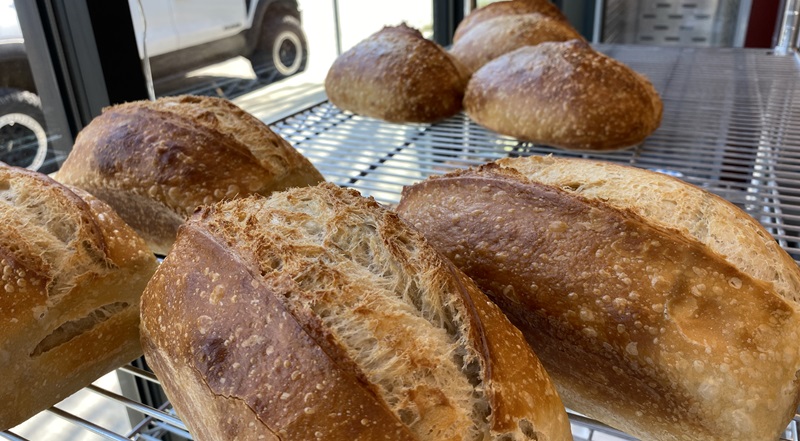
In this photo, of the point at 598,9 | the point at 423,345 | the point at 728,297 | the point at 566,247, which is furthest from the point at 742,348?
the point at 598,9

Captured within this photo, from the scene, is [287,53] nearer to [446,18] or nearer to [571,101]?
[446,18]

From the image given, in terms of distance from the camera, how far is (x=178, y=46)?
1.80 meters

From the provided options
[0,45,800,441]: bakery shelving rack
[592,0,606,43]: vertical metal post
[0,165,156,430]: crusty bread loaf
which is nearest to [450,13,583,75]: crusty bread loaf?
[0,45,800,441]: bakery shelving rack

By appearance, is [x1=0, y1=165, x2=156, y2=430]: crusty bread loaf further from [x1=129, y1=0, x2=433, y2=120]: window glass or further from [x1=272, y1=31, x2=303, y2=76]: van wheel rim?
[x1=272, y1=31, x2=303, y2=76]: van wheel rim

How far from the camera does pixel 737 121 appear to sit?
174 cm

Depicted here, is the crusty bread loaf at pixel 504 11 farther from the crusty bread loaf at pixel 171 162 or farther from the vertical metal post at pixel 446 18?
the crusty bread loaf at pixel 171 162

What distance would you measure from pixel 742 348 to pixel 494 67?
1.15 meters

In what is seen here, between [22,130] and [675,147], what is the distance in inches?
60.9

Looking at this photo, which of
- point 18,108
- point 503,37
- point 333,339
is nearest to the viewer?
point 333,339

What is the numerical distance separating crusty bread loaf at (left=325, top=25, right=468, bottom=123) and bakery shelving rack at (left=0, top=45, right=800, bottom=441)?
0.05m

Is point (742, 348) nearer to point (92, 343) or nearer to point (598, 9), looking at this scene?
point (92, 343)

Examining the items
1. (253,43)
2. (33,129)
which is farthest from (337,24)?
(33,129)

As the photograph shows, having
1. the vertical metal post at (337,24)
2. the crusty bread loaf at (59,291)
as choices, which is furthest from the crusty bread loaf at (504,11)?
the crusty bread loaf at (59,291)

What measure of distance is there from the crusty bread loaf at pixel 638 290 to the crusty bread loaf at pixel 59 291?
44cm
